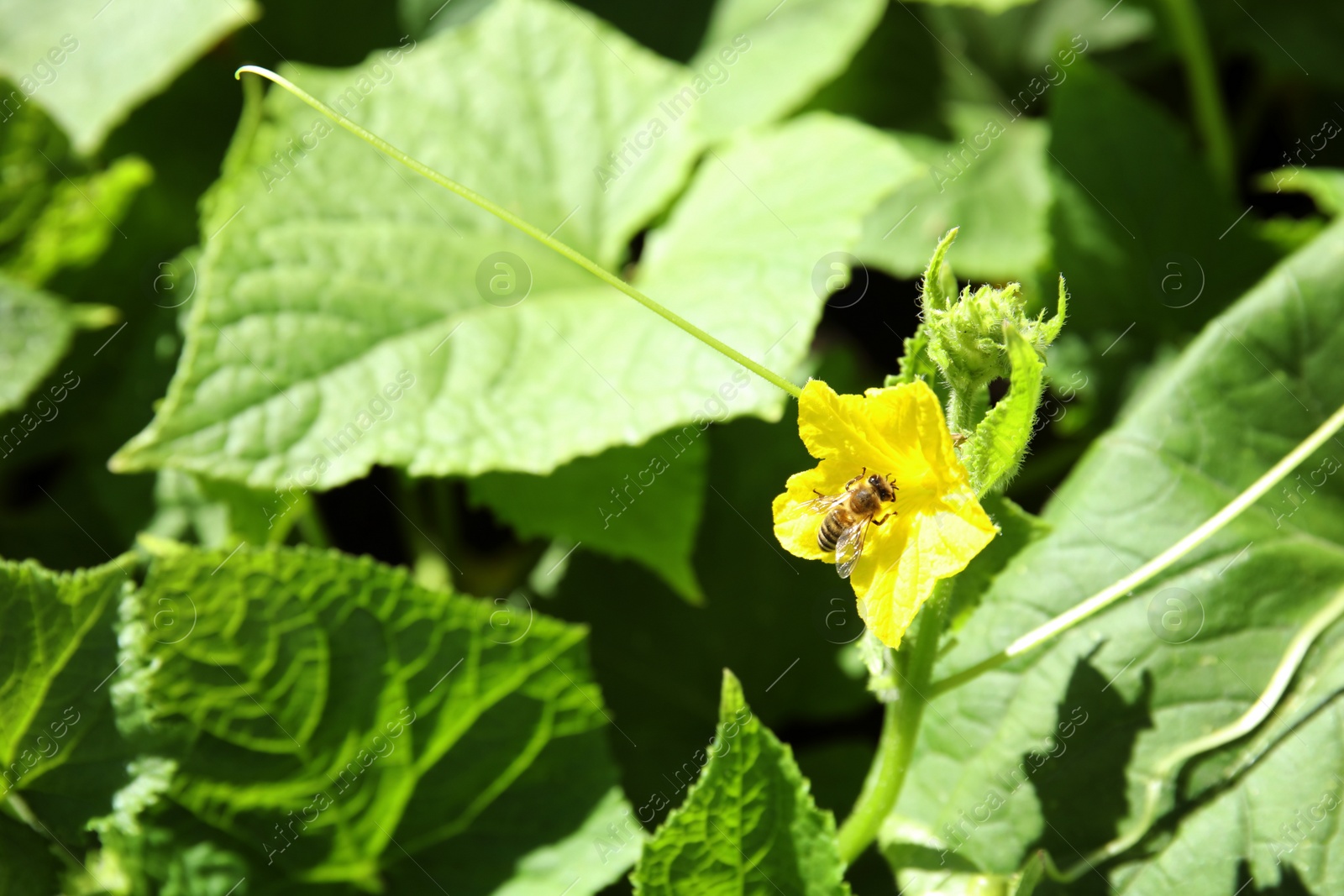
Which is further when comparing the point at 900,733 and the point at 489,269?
the point at 489,269

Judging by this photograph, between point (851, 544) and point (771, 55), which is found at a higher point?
point (771, 55)

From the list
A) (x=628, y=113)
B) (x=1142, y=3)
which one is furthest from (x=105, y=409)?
(x=1142, y=3)

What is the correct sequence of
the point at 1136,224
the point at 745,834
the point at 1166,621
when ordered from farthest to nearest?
the point at 1136,224 → the point at 1166,621 → the point at 745,834
